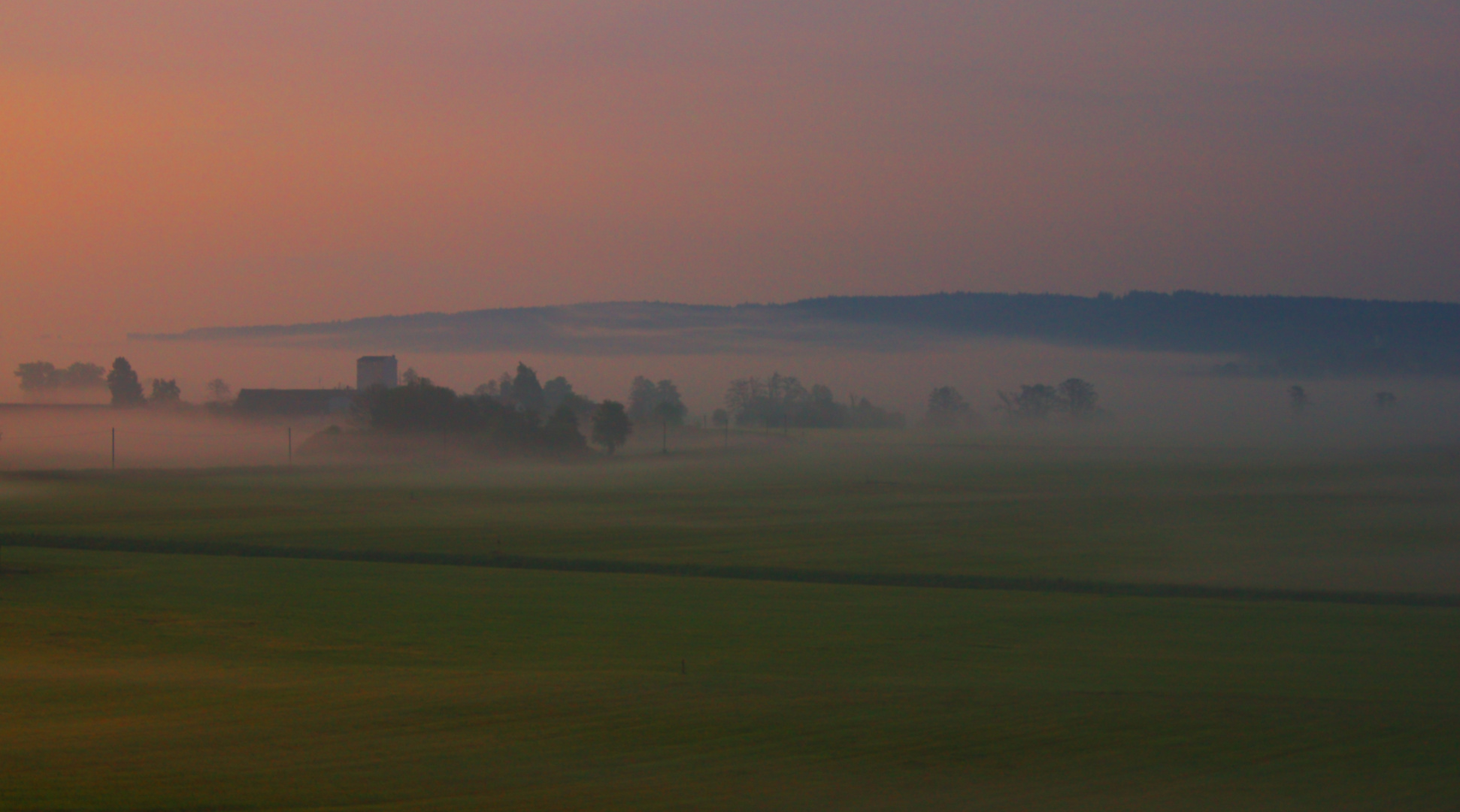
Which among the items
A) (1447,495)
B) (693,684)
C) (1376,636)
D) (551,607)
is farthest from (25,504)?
(1447,495)

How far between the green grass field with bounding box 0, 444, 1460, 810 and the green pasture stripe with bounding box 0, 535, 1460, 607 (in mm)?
512

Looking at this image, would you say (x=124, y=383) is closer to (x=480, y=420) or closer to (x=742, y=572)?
(x=480, y=420)

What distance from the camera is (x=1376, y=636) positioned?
32.9 m

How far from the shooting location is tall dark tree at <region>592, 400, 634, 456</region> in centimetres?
12950

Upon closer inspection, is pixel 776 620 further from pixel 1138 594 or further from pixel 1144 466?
pixel 1144 466

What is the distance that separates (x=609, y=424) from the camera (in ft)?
426

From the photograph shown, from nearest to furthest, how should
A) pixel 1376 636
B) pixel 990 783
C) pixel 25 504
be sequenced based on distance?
pixel 990 783, pixel 1376 636, pixel 25 504

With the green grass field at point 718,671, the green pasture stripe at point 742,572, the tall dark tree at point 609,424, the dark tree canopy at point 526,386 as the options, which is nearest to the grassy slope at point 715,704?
the green grass field at point 718,671

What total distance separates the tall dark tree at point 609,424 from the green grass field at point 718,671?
62.5 m

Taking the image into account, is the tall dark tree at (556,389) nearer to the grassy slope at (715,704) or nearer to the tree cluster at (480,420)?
the tree cluster at (480,420)

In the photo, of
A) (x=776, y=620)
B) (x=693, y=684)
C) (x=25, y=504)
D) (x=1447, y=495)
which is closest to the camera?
(x=693, y=684)

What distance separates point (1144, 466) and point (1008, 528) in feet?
231

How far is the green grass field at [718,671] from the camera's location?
1866 cm

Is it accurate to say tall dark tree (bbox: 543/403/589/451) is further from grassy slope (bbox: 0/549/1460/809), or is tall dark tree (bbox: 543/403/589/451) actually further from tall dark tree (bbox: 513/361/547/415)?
grassy slope (bbox: 0/549/1460/809)
